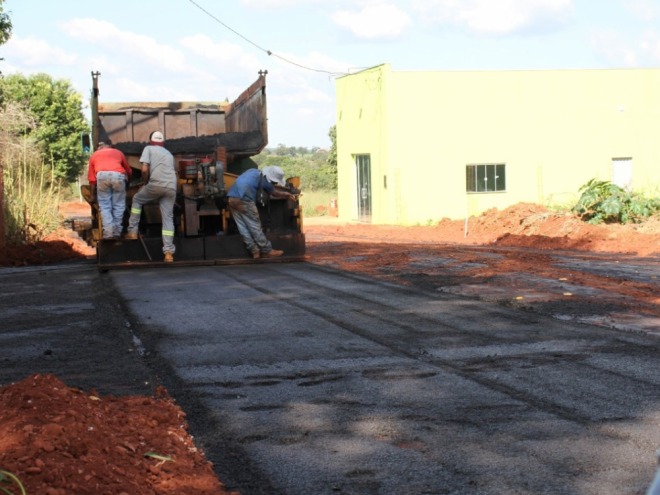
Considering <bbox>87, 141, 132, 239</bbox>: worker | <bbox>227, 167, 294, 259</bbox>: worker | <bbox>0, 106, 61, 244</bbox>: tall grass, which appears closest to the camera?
<bbox>87, 141, 132, 239</bbox>: worker

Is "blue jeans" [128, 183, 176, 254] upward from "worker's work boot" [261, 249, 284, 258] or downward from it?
upward

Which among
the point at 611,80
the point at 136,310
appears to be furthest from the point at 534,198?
the point at 136,310

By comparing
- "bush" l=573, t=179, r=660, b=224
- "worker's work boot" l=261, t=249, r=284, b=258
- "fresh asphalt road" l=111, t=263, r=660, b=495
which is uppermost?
"bush" l=573, t=179, r=660, b=224

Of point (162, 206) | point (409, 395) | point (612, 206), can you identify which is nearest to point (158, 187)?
point (162, 206)

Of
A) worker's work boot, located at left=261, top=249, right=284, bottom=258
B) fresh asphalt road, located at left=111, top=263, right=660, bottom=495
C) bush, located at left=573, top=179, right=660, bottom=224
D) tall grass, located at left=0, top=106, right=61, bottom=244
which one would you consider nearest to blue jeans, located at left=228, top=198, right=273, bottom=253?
worker's work boot, located at left=261, top=249, right=284, bottom=258

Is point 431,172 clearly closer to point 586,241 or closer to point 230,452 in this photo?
point 586,241

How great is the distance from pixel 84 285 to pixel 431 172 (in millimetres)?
21242

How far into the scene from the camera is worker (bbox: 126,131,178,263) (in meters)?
15.7

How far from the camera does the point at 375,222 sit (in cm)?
3562

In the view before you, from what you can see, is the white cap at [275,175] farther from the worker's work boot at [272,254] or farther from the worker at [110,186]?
the worker at [110,186]

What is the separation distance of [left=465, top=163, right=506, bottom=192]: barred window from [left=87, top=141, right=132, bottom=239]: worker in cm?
2005

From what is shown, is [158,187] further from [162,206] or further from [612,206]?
[612,206]

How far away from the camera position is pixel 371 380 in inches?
286

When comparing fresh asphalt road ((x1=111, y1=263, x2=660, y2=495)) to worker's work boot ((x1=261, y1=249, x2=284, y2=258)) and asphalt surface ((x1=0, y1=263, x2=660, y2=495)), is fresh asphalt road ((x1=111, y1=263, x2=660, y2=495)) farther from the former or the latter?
worker's work boot ((x1=261, y1=249, x2=284, y2=258))
